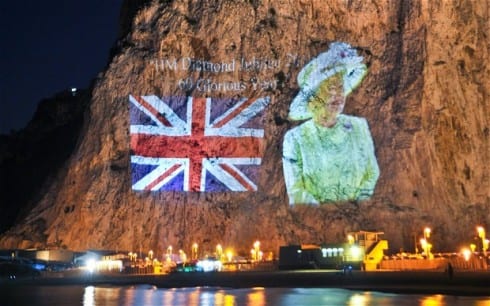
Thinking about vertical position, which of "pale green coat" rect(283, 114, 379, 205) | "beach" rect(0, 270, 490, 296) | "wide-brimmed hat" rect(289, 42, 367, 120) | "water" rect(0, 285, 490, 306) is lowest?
"water" rect(0, 285, 490, 306)

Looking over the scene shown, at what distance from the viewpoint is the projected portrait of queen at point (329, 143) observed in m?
53.6

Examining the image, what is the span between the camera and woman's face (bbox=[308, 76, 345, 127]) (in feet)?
182

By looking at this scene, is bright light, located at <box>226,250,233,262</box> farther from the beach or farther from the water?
the water

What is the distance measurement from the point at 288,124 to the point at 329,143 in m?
4.33

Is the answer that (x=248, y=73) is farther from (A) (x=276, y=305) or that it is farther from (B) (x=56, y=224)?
(A) (x=276, y=305)

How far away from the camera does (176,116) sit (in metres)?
55.5

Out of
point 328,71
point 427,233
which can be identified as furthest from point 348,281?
point 328,71

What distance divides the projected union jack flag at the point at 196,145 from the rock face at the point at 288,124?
982mm

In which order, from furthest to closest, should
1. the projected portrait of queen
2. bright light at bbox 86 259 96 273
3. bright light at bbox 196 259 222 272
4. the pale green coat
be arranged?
the projected portrait of queen → the pale green coat → bright light at bbox 86 259 96 273 → bright light at bbox 196 259 222 272

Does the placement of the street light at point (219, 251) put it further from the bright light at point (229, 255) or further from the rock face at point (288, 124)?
the rock face at point (288, 124)

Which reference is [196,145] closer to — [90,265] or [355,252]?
[90,265]

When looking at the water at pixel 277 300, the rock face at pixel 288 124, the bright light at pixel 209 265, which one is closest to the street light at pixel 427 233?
the rock face at pixel 288 124

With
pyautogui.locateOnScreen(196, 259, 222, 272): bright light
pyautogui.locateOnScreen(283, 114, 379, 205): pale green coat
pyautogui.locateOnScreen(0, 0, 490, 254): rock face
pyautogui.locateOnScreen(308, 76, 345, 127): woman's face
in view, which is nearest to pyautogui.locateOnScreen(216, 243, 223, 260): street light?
pyautogui.locateOnScreen(0, 0, 490, 254): rock face

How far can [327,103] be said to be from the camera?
5562 cm
